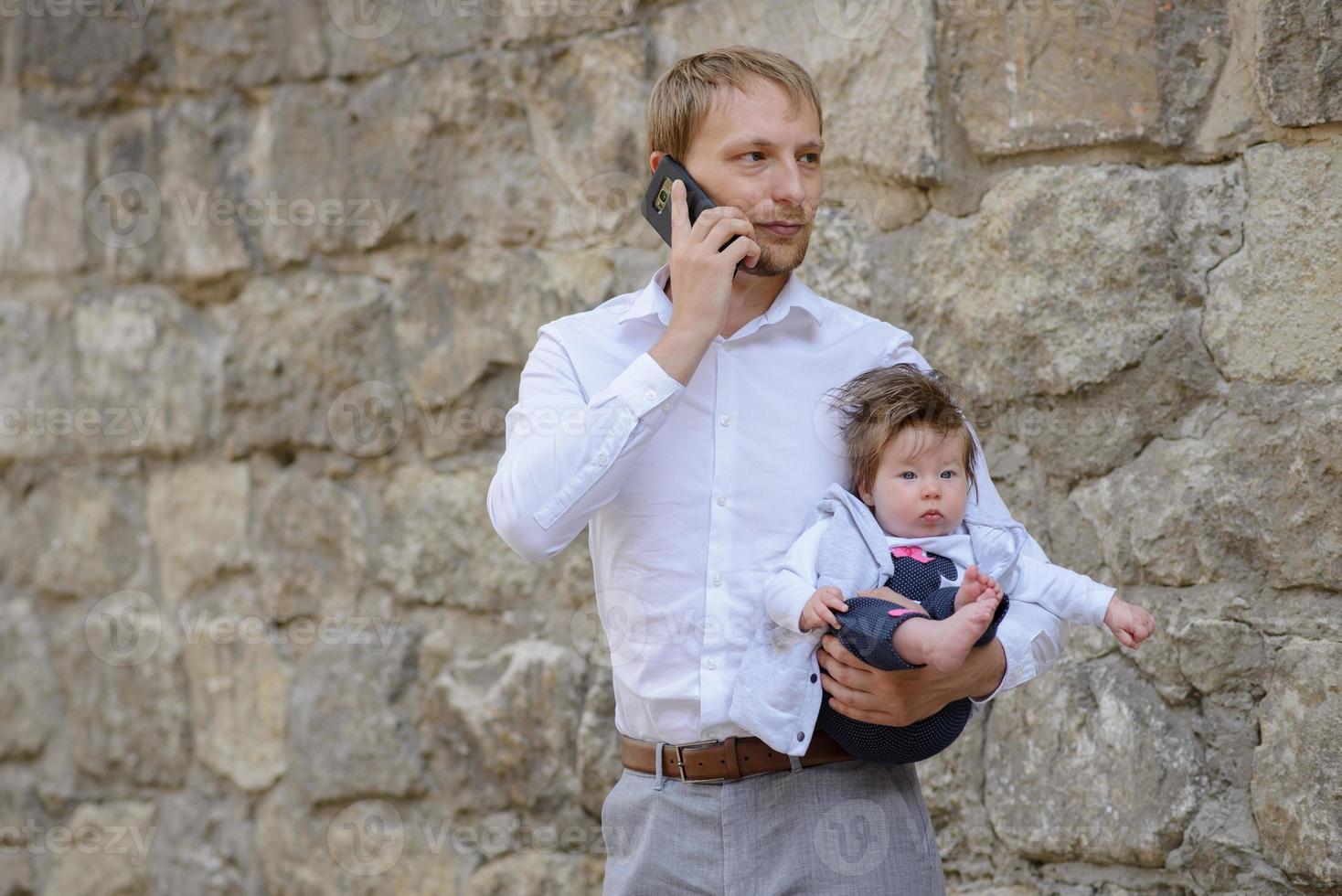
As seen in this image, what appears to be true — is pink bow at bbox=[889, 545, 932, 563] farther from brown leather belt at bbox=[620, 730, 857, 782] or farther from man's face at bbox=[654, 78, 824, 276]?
man's face at bbox=[654, 78, 824, 276]

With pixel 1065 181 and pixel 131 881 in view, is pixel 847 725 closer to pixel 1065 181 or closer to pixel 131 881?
pixel 1065 181

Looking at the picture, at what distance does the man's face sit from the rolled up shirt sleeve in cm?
28

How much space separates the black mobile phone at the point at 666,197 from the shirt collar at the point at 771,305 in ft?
0.23

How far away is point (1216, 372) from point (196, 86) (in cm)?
271

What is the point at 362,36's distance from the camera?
3.45m

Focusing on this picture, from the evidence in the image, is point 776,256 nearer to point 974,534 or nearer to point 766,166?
point 766,166

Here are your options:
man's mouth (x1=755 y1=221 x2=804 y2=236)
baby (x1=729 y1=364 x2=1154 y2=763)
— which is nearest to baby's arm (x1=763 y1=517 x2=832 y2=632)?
baby (x1=729 y1=364 x2=1154 y2=763)

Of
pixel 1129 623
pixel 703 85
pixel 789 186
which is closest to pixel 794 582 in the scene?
pixel 1129 623

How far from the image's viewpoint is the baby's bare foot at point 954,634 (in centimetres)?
172

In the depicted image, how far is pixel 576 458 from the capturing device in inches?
74.8

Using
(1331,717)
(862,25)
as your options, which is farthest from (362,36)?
(1331,717)

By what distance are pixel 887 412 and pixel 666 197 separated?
50cm

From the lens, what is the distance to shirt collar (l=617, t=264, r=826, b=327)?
2.12m

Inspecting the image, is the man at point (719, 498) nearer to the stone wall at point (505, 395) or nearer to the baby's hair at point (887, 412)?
the baby's hair at point (887, 412)
